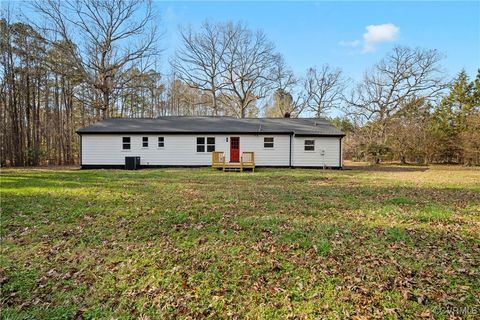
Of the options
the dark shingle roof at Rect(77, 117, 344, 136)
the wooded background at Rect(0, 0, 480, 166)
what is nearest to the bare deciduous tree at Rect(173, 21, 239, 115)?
the wooded background at Rect(0, 0, 480, 166)

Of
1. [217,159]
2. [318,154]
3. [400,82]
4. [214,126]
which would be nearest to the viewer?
[217,159]

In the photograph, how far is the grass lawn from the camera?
2.66 meters

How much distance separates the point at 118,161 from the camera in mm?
17484

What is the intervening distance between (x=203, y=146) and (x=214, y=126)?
72.7 inches

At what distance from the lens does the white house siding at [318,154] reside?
1750 centimetres

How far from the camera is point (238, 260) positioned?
3.57m

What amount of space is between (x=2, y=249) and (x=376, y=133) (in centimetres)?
2712

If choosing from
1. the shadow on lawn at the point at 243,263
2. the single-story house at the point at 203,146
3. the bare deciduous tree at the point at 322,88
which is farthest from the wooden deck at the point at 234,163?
the bare deciduous tree at the point at 322,88

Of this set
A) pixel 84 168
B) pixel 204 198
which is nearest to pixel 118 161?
pixel 84 168

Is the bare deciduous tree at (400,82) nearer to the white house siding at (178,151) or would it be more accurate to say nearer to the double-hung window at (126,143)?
the white house siding at (178,151)

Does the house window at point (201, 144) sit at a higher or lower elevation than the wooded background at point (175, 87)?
lower

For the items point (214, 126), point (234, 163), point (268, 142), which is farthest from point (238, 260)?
point (214, 126)

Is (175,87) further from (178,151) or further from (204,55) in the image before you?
(178,151)

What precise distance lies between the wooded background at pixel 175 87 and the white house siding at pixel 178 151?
6.66 m
